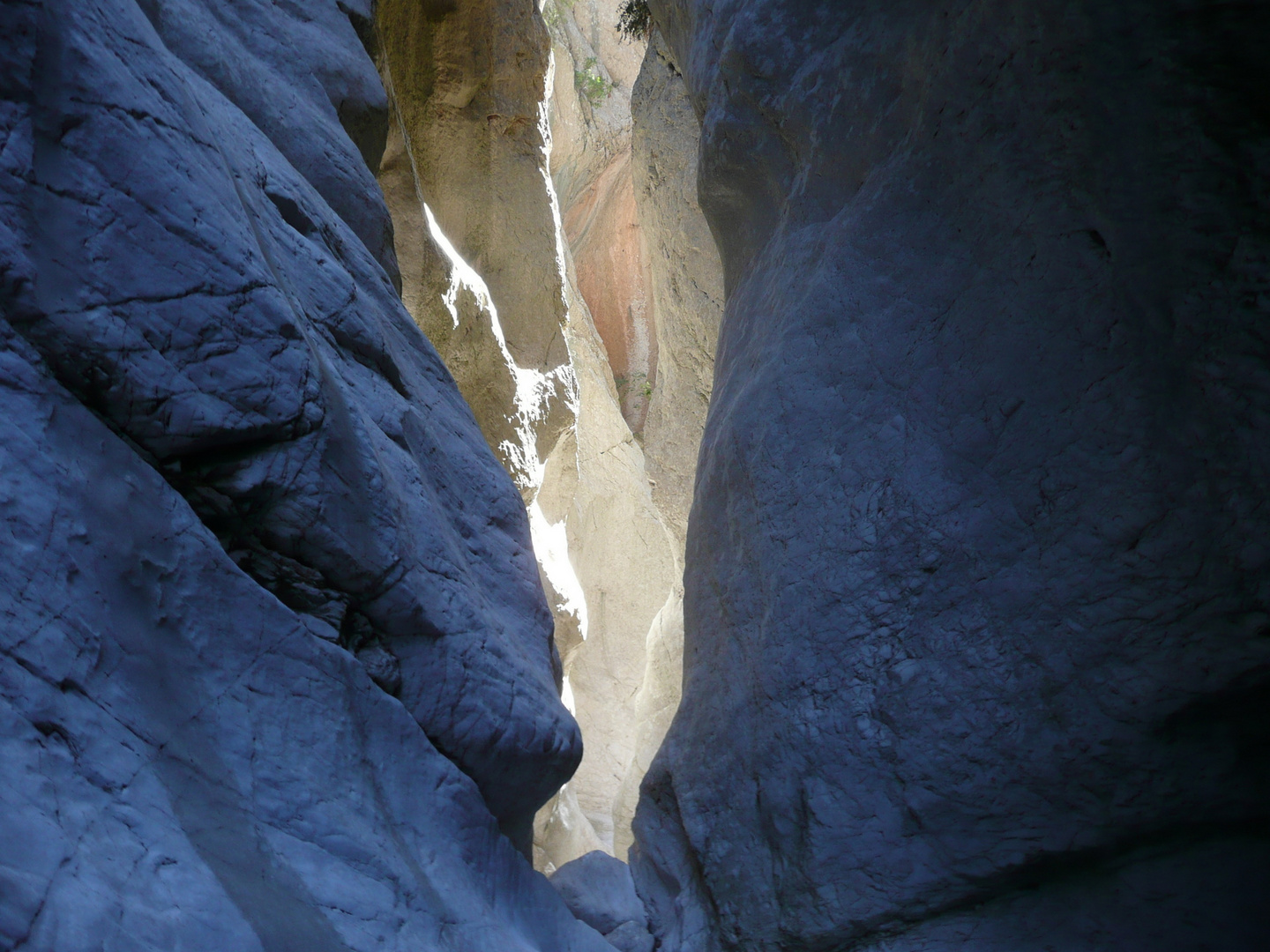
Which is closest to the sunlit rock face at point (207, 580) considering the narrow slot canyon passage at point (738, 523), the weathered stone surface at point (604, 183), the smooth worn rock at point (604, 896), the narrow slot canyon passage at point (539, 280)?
the narrow slot canyon passage at point (738, 523)

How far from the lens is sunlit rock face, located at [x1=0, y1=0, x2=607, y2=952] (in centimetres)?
185

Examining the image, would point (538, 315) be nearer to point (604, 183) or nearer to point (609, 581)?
point (609, 581)

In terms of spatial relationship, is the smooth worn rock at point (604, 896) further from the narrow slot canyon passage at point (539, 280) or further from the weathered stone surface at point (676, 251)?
the weathered stone surface at point (676, 251)

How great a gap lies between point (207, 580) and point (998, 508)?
114 inches

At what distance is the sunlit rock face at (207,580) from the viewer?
6.06ft

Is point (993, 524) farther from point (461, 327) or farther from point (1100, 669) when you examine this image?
point (461, 327)

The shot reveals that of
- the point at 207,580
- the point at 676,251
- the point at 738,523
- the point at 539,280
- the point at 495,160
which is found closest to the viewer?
the point at 207,580

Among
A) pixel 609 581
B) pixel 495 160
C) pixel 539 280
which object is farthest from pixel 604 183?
pixel 609 581

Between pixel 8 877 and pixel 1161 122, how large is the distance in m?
3.68

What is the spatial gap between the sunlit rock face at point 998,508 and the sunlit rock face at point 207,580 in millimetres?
1309

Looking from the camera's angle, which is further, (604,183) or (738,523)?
(604,183)

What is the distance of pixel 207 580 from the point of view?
242cm

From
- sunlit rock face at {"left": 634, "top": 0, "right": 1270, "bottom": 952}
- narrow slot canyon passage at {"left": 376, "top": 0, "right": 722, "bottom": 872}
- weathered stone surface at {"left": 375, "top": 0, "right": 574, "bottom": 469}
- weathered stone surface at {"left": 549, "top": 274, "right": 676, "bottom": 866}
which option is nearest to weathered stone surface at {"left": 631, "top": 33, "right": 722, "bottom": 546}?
narrow slot canyon passage at {"left": 376, "top": 0, "right": 722, "bottom": 872}

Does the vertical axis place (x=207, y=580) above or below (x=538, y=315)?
below
